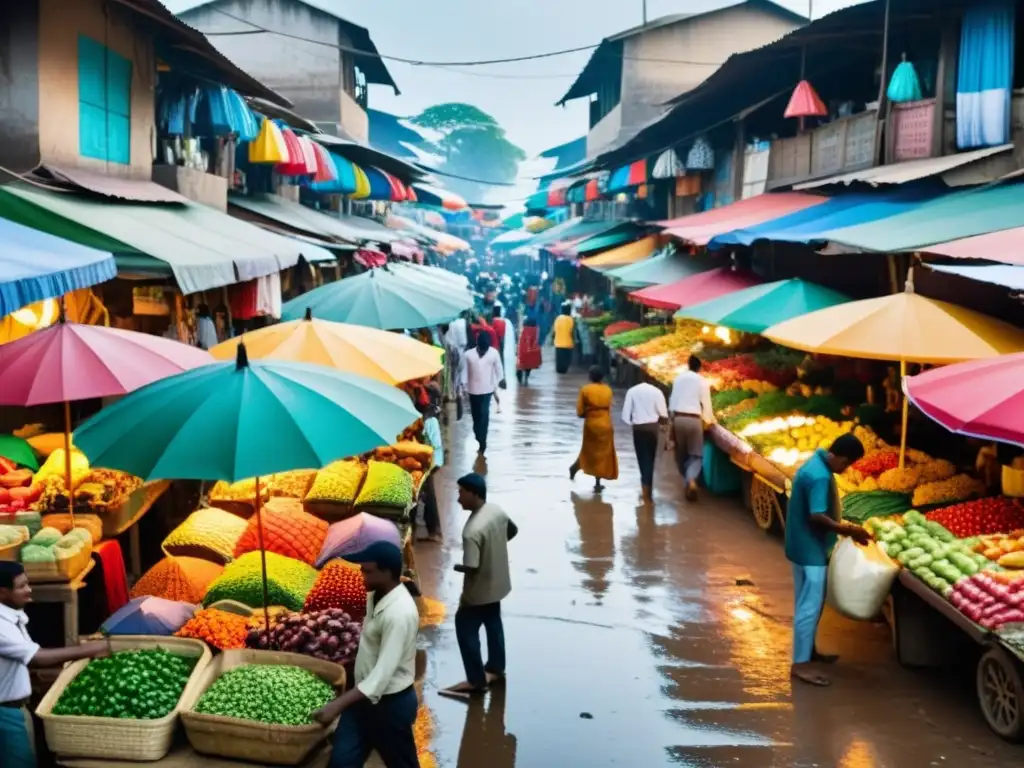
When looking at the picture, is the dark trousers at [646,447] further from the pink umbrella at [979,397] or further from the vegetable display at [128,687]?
the vegetable display at [128,687]

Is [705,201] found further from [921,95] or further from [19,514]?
[19,514]

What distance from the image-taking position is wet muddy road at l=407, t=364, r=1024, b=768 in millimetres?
6445

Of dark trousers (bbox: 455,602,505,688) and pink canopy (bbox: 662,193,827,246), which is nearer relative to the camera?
dark trousers (bbox: 455,602,505,688)

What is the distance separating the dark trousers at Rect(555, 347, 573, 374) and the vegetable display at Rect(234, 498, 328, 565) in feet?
62.1

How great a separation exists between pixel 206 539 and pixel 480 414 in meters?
8.41

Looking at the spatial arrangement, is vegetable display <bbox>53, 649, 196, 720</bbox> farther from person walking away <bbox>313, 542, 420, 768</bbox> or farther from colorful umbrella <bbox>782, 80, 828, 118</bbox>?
colorful umbrella <bbox>782, 80, 828, 118</bbox>

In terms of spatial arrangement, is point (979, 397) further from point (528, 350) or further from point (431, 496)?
point (528, 350)

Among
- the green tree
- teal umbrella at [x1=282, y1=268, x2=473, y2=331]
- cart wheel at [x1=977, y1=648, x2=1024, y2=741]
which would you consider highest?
the green tree

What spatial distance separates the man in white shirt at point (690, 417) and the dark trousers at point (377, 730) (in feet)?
28.0

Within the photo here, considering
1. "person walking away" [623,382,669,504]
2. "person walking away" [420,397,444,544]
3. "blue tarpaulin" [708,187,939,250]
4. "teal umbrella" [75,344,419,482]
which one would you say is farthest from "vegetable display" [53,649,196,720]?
"blue tarpaulin" [708,187,939,250]

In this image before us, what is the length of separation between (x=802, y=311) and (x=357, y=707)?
849cm

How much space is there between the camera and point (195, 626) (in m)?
6.10

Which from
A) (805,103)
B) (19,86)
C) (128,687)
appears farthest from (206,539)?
(805,103)

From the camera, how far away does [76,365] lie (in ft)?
22.4
